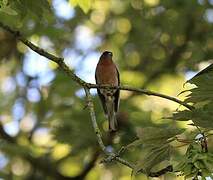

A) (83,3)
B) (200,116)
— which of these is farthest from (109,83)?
(200,116)

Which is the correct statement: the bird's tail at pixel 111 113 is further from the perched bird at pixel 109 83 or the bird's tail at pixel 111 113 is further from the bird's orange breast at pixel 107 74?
the bird's orange breast at pixel 107 74

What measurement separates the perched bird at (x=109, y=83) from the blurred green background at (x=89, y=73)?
26 centimetres

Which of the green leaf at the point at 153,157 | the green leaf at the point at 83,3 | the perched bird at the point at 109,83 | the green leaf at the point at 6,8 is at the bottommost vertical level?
the green leaf at the point at 153,157

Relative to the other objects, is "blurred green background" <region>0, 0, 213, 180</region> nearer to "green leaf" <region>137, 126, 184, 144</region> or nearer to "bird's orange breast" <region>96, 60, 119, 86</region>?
"bird's orange breast" <region>96, 60, 119, 86</region>

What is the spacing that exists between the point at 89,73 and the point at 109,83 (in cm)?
205

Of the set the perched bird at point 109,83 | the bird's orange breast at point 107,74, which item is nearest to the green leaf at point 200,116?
the perched bird at point 109,83

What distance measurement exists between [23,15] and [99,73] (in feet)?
10.6

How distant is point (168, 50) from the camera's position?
1017cm

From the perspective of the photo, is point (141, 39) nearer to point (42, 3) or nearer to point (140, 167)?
point (42, 3)

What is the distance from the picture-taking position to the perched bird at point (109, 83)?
642cm

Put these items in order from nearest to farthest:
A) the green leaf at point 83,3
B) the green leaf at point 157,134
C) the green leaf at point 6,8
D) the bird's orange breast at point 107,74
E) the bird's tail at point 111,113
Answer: the green leaf at point 157,134, the green leaf at point 6,8, the green leaf at point 83,3, the bird's tail at point 111,113, the bird's orange breast at point 107,74

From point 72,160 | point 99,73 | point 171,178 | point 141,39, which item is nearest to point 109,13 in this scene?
point 141,39

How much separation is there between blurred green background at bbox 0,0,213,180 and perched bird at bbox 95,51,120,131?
0.85ft

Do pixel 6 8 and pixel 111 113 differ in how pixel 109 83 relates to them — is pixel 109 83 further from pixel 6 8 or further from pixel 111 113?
pixel 6 8
